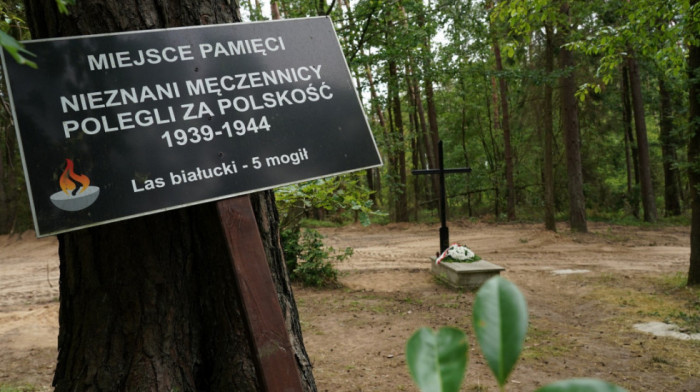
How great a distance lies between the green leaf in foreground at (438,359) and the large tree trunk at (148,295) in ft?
5.80

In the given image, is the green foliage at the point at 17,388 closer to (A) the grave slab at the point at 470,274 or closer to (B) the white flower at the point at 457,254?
(A) the grave slab at the point at 470,274

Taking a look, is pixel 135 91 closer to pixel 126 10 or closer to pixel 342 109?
pixel 126 10

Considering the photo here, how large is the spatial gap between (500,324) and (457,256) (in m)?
8.25

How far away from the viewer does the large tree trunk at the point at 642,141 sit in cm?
1598

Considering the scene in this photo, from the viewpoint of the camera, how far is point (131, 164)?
176cm

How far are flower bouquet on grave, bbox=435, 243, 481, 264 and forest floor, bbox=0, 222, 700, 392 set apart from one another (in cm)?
43

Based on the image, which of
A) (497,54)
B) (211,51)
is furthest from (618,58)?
(497,54)

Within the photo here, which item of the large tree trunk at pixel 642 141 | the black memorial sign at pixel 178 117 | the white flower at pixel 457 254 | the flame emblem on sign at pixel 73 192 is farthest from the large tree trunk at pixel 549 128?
the flame emblem on sign at pixel 73 192

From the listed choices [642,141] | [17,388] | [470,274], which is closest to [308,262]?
[470,274]

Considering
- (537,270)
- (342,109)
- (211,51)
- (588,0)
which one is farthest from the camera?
(588,0)

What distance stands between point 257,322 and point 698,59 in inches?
276

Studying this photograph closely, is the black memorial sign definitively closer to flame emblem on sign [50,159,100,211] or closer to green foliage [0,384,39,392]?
flame emblem on sign [50,159,100,211]

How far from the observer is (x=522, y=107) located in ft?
60.9

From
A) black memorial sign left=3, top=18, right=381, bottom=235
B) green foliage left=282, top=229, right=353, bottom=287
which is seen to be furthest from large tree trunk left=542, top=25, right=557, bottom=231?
black memorial sign left=3, top=18, right=381, bottom=235
